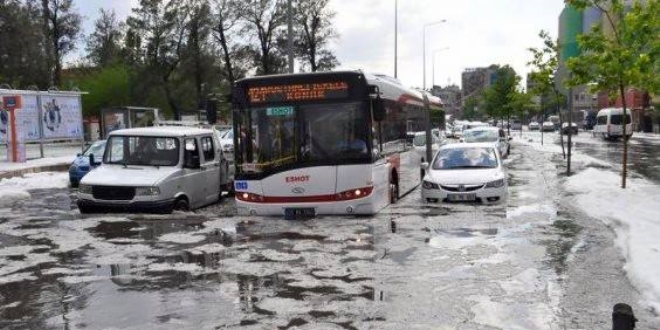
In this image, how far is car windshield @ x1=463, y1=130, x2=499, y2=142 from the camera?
1222 inches

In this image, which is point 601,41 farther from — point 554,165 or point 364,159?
point 554,165

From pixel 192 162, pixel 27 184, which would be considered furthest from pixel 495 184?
pixel 27 184

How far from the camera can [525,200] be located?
14555 millimetres

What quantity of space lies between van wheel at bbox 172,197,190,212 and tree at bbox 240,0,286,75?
39007mm

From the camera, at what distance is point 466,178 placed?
45.0 ft

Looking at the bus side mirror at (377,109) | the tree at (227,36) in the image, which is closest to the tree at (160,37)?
the tree at (227,36)

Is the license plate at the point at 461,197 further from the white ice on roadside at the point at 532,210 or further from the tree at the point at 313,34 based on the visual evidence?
the tree at the point at 313,34

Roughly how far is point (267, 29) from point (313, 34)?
4.21m

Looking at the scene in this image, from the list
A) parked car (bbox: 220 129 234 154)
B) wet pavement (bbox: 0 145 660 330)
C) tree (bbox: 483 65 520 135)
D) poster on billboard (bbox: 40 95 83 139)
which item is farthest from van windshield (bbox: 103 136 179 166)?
tree (bbox: 483 65 520 135)

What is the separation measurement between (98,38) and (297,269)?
57943mm

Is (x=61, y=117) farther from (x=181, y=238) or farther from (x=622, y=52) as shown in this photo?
(x=622, y=52)

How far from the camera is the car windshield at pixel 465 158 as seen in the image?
1471 cm

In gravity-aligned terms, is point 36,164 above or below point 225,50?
below

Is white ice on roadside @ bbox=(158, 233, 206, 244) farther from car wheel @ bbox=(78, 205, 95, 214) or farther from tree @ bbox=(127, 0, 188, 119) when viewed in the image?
tree @ bbox=(127, 0, 188, 119)
